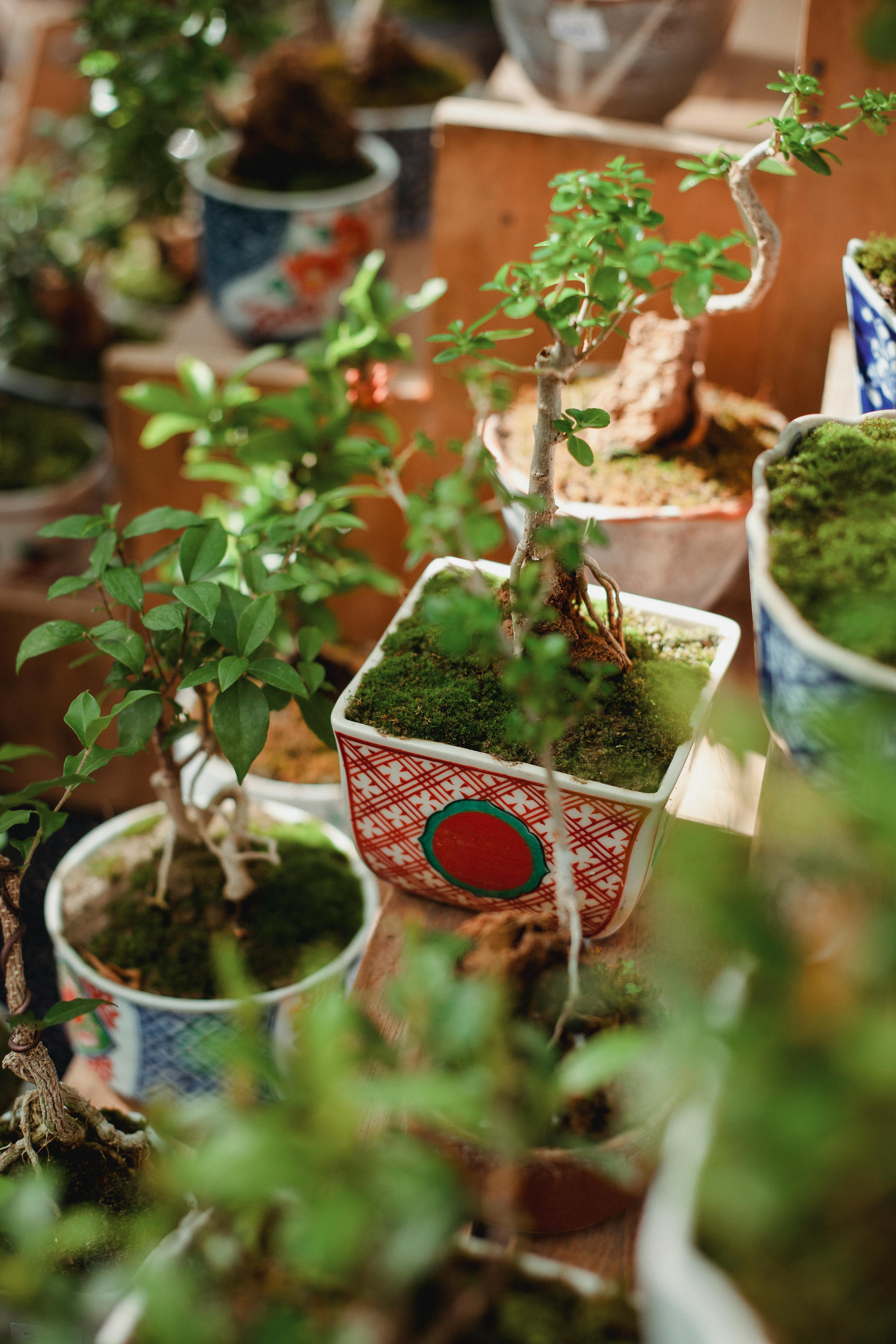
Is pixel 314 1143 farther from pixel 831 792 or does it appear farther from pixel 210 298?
pixel 210 298

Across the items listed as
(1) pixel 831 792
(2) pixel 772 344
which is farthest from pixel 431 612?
(2) pixel 772 344

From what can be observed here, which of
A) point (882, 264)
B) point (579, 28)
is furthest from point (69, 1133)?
point (579, 28)

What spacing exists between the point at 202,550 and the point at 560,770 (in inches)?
12.7

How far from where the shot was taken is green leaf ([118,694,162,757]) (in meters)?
0.77

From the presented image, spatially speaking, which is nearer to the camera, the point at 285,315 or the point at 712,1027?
the point at 712,1027

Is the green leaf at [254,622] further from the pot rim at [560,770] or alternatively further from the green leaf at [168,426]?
the green leaf at [168,426]

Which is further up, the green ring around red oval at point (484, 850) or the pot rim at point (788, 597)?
the pot rim at point (788, 597)

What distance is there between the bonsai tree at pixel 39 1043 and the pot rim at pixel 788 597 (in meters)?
0.43

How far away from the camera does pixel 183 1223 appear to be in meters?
0.54

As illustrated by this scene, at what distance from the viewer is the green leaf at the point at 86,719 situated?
0.72m

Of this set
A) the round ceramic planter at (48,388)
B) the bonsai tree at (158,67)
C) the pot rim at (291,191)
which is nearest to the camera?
the bonsai tree at (158,67)

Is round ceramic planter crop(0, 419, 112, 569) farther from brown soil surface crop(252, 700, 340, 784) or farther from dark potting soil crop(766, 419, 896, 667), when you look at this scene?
dark potting soil crop(766, 419, 896, 667)

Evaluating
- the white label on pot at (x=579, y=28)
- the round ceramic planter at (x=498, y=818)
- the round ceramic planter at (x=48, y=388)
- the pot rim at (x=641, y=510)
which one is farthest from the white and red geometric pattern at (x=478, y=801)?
the round ceramic planter at (x=48, y=388)

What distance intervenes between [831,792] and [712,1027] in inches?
9.6
